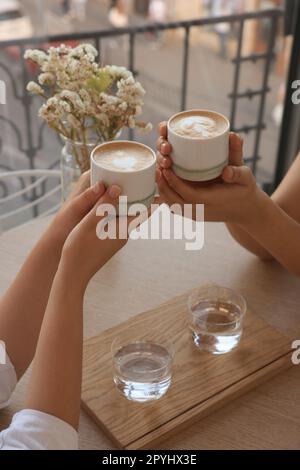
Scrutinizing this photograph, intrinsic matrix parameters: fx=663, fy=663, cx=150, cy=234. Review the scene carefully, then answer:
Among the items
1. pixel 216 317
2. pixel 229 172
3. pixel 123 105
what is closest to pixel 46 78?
pixel 123 105

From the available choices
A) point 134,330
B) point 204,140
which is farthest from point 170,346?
point 204,140

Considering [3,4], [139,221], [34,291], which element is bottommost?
[3,4]

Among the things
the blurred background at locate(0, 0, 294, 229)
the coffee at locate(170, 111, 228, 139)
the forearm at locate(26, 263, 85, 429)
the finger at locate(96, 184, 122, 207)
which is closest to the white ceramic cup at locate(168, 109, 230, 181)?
the coffee at locate(170, 111, 228, 139)

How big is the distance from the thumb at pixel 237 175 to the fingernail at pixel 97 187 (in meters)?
0.21

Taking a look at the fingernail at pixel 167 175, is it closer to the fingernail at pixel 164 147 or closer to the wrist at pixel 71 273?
the fingernail at pixel 164 147

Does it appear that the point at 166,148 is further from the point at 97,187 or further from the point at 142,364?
the point at 142,364

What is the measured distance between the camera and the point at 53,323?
882 mm

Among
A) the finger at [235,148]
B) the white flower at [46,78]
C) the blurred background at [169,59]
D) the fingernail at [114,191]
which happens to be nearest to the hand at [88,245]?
the fingernail at [114,191]

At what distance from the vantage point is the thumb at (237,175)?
0.99 meters

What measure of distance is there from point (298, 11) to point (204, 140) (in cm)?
138

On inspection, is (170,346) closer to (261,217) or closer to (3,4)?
(261,217)

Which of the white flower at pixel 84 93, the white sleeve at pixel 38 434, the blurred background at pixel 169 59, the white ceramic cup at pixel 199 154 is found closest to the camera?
the white sleeve at pixel 38 434

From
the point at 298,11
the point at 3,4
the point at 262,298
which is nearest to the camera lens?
the point at 262,298

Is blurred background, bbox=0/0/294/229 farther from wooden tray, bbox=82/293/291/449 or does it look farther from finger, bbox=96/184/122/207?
finger, bbox=96/184/122/207
